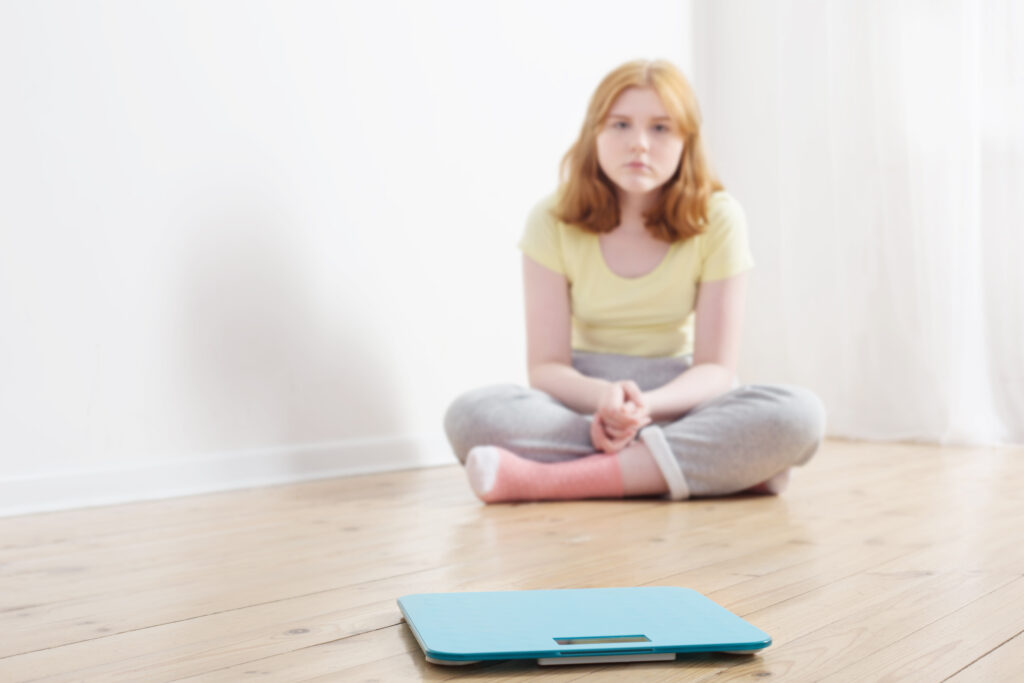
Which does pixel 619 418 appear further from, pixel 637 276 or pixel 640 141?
pixel 640 141

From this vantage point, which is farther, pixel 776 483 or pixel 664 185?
pixel 664 185

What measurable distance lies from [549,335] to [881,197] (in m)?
0.89

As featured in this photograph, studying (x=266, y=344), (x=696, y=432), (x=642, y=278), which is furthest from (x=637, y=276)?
(x=266, y=344)

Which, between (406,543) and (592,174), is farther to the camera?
(592,174)

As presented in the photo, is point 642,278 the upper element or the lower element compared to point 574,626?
upper

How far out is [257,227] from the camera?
1729 millimetres

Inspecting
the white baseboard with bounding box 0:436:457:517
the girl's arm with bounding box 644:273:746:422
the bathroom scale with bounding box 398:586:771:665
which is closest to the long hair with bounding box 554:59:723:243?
the girl's arm with bounding box 644:273:746:422

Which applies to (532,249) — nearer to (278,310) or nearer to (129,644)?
(278,310)

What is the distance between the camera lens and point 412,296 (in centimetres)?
195

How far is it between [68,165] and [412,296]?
0.65 metres

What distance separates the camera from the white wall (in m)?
1.48

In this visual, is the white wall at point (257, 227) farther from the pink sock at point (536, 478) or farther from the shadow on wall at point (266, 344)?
the pink sock at point (536, 478)

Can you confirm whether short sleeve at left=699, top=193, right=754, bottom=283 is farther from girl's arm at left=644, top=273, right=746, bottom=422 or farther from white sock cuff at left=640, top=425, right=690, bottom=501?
white sock cuff at left=640, top=425, right=690, bottom=501

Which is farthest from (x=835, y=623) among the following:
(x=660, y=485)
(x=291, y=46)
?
(x=291, y=46)
